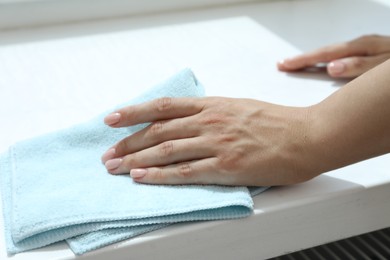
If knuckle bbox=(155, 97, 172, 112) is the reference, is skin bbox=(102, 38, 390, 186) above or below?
below

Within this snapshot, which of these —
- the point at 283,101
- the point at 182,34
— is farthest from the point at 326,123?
the point at 182,34

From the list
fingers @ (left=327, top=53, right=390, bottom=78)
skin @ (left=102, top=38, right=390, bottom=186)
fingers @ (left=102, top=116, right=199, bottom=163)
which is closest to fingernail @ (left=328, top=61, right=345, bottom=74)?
fingers @ (left=327, top=53, right=390, bottom=78)

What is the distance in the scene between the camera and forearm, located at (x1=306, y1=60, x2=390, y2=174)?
2.12ft

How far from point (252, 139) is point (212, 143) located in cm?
5

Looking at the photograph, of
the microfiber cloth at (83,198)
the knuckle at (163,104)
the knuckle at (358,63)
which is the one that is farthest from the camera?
the knuckle at (358,63)

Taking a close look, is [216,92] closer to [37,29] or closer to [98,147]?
[98,147]

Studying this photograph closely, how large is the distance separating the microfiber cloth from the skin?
2 centimetres

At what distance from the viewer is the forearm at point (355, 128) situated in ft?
2.12

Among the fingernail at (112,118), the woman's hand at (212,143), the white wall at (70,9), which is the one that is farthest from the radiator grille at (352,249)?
the white wall at (70,9)

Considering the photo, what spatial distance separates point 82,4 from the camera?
4.00 ft

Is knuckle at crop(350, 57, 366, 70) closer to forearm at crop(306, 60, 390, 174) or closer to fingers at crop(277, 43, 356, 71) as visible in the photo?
fingers at crop(277, 43, 356, 71)

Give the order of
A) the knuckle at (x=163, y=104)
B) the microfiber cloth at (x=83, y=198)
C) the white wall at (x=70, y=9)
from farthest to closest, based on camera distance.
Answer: the white wall at (x=70, y=9) < the knuckle at (x=163, y=104) < the microfiber cloth at (x=83, y=198)

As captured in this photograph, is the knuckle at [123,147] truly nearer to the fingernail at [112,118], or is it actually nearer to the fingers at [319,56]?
the fingernail at [112,118]

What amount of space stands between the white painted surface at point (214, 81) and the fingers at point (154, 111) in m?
0.15
